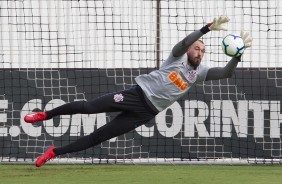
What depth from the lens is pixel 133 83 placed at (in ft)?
55.4

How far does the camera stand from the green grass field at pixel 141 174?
12.7 meters

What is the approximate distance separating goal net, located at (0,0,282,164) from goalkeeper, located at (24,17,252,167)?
320 cm

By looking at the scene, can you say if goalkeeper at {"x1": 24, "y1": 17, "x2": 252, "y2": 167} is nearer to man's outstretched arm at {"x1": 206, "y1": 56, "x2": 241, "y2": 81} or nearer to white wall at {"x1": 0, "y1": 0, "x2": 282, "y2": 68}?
man's outstretched arm at {"x1": 206, "y1": 56, "x2": 241, "y2": 81}

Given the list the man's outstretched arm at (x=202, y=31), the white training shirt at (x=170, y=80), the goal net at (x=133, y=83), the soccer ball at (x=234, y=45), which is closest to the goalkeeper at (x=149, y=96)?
the white training shirt at (x=170, y=80)

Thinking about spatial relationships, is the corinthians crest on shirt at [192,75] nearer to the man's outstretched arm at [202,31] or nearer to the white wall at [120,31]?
the man's outstretched arm at [202,31]

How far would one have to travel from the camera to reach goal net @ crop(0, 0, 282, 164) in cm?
1672

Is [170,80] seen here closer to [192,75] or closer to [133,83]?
[192,75]

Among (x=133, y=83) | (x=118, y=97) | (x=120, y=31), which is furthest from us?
(x=120, y=31)

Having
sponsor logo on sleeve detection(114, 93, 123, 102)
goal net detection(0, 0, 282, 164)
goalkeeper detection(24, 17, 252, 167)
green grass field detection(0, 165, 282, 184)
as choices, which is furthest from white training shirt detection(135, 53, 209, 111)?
goal net detection(0, 0, 282, 164)

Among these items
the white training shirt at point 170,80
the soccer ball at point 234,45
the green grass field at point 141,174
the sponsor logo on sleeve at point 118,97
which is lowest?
the green grass field at point 141,174

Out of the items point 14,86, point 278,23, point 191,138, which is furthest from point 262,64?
point 14,86

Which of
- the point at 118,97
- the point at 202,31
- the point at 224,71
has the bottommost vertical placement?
the point at 118,97

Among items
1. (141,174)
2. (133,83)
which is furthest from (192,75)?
(133,83)

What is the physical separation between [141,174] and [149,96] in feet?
4.98
